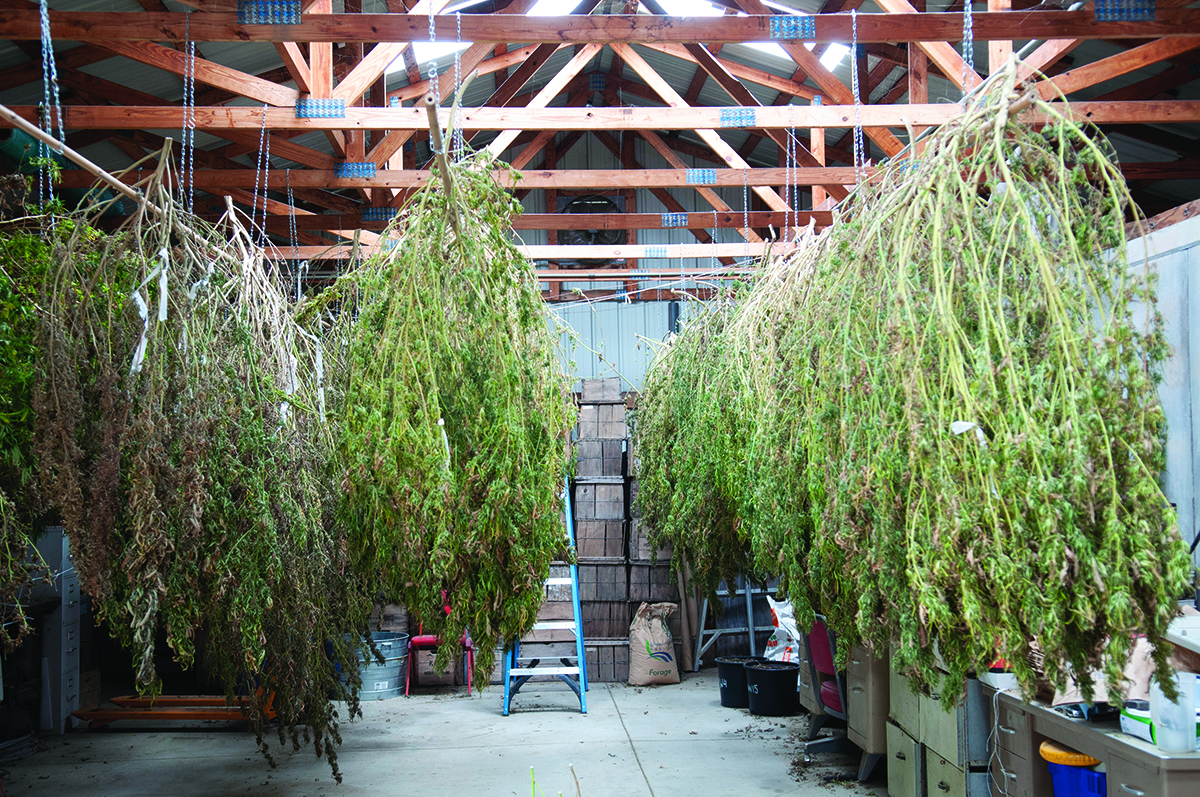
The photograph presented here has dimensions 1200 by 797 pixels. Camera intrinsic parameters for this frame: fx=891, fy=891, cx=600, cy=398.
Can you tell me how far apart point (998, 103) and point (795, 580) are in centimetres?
218

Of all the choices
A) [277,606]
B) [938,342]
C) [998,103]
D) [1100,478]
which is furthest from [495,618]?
[998,103]

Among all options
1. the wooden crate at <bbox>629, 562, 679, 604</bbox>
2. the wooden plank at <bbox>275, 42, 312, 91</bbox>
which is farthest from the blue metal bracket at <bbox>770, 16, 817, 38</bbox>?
the wooden crate at <bbox>629, 562, 679, 604</bbox>

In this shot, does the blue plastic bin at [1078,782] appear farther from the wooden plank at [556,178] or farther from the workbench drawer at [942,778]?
the wooden plank at [556,178]

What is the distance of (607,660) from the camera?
8.48m

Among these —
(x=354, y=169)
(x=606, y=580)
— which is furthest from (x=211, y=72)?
(x=606, y=580)

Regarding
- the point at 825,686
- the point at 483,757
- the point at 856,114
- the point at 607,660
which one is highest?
the point at 856,114

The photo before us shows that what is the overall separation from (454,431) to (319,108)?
3.04 metres

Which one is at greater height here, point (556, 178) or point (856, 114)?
point (556, 178)

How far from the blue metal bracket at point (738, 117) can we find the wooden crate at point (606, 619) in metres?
4.80

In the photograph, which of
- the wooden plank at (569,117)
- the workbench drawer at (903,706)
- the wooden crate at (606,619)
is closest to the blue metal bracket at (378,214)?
the wooden plank at (569,117)

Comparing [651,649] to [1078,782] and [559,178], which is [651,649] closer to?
[559,178]

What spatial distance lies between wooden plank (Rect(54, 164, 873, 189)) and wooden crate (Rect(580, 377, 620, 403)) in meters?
2.79

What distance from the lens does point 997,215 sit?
2352mm

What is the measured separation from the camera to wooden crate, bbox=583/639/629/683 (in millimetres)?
8477
